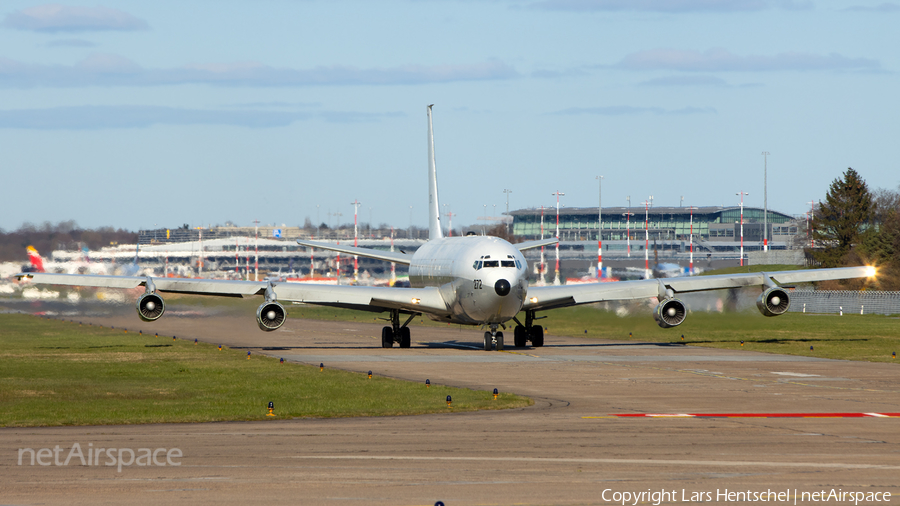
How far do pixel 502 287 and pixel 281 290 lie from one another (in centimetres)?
976

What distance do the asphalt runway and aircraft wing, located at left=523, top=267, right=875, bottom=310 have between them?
12.7 meters

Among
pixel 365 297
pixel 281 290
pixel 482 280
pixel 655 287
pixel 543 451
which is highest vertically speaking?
pixel 482 280

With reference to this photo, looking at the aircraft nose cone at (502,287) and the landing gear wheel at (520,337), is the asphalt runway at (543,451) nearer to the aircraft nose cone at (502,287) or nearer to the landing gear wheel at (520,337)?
the aircraft nose cone at (502,287)

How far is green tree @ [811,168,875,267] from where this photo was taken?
106 metres

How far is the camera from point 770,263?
12875 centimetres

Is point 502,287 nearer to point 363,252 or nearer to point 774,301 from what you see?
point 363,252

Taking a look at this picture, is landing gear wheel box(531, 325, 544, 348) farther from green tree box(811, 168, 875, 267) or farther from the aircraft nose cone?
green tree box(811, 168, 875, 267)

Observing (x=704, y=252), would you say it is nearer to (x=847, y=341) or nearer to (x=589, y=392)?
(x=847, y=341)

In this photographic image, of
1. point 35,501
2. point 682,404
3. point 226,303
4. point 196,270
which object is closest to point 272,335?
point 226,303

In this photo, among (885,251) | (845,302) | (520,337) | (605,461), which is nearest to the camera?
(605,461)

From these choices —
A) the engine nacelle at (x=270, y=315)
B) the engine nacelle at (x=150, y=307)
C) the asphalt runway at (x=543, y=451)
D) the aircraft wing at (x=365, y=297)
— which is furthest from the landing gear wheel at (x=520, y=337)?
the engine nacelle at (x=150, y=307)

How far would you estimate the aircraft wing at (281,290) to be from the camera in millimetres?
43688

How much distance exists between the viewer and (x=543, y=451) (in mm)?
17688

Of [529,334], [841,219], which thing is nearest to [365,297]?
[529,334]
